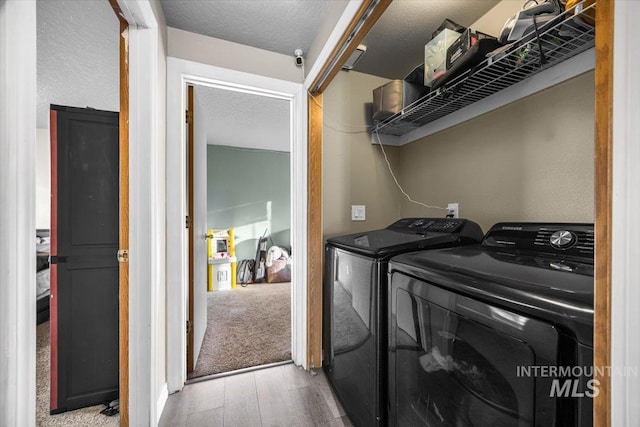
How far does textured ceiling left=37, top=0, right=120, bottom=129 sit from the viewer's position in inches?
53.1

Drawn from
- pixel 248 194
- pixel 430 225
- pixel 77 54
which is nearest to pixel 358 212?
pixel 430 225

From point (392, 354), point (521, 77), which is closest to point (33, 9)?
point (392, 354)

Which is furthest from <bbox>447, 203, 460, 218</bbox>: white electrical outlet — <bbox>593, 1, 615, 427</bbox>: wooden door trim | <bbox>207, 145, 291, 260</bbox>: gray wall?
<bbox>207, 145, 291, 260</bbox>: gray wall

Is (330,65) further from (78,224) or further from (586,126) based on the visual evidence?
(78,224)

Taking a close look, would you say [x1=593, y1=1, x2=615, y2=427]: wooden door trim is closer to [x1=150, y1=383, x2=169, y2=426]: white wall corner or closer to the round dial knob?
the round dial knob

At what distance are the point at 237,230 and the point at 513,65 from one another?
4466 mm

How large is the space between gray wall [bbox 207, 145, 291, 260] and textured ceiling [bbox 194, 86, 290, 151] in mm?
274

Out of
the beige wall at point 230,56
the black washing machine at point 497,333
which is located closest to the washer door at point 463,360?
the black washing machine at point 497,333

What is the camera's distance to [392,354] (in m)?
1.02

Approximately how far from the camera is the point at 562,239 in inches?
35.1

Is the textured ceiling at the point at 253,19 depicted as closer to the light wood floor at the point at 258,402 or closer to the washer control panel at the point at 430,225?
the washer control panel at the point at 430,225

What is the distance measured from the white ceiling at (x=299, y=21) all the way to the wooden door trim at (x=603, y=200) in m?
1.36

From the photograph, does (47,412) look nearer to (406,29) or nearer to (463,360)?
(463,360)

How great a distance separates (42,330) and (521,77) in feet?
9.02
